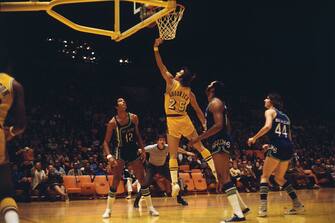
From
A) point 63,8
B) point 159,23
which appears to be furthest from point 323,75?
point 159,23

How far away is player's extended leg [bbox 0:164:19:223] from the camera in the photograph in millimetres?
3703

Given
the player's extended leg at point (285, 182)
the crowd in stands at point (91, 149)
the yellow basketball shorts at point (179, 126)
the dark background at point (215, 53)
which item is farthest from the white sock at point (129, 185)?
the dark background at point (215, 53)

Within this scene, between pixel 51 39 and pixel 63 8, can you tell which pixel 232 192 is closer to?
pixel 63 8

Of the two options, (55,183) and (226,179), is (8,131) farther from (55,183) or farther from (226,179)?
(55,183)

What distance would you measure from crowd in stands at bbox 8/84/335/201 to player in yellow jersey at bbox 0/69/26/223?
9.95 m

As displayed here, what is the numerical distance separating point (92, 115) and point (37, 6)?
15097 millimetres

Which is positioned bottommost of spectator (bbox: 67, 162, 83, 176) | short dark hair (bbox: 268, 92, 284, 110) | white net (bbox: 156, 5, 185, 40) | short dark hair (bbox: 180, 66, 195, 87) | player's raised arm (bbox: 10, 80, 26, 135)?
spectator (bbox: 67, 162, 83, 176)

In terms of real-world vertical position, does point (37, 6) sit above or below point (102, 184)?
above

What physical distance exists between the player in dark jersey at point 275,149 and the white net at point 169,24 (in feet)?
7.52

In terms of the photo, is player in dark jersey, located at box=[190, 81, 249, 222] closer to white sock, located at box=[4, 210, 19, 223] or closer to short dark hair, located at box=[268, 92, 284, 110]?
short dark hair, located at box=[268, 92, 284, 110]

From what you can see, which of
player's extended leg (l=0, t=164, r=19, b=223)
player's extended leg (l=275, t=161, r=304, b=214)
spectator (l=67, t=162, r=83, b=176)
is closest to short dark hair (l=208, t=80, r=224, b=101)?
player's extended leg (l=275, t=161, r=304, b=214)

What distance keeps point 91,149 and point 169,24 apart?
10084 mm

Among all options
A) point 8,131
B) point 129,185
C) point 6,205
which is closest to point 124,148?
point 8,131

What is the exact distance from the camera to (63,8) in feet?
53.2
